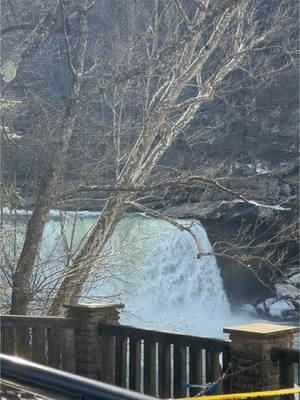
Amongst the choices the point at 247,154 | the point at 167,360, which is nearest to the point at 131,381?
the point at 167,360

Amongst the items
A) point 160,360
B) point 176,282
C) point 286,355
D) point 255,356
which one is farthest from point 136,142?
point 176,282

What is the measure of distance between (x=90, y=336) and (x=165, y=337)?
3.65ft

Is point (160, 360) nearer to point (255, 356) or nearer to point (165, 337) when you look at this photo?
point (165, 337)

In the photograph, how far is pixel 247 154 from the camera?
3114 cm

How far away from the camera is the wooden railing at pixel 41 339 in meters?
7.05

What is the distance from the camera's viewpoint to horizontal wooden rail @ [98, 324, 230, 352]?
19.3 feet

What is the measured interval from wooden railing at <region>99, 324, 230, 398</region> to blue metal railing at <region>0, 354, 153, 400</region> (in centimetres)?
407

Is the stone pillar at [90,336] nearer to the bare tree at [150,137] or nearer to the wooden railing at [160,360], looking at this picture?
the wooden railing at [160,360]

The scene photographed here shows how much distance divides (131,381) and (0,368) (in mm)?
4950

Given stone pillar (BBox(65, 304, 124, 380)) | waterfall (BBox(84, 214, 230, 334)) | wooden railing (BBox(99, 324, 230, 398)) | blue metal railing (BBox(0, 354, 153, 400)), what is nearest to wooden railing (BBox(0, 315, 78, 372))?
stone pillar (BBox(65, 304, 124, 380))

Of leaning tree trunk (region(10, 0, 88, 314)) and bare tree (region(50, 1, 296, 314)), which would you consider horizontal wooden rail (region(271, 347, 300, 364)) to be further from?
bare tree (region(50, 1, 296, 314))

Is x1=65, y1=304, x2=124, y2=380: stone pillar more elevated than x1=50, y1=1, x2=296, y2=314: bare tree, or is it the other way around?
x1=50, y1=1, x2=296, y2=314: bare tree

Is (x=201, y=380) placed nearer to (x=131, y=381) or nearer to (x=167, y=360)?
(x=167, y=360)

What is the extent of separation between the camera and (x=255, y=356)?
5520 mm
